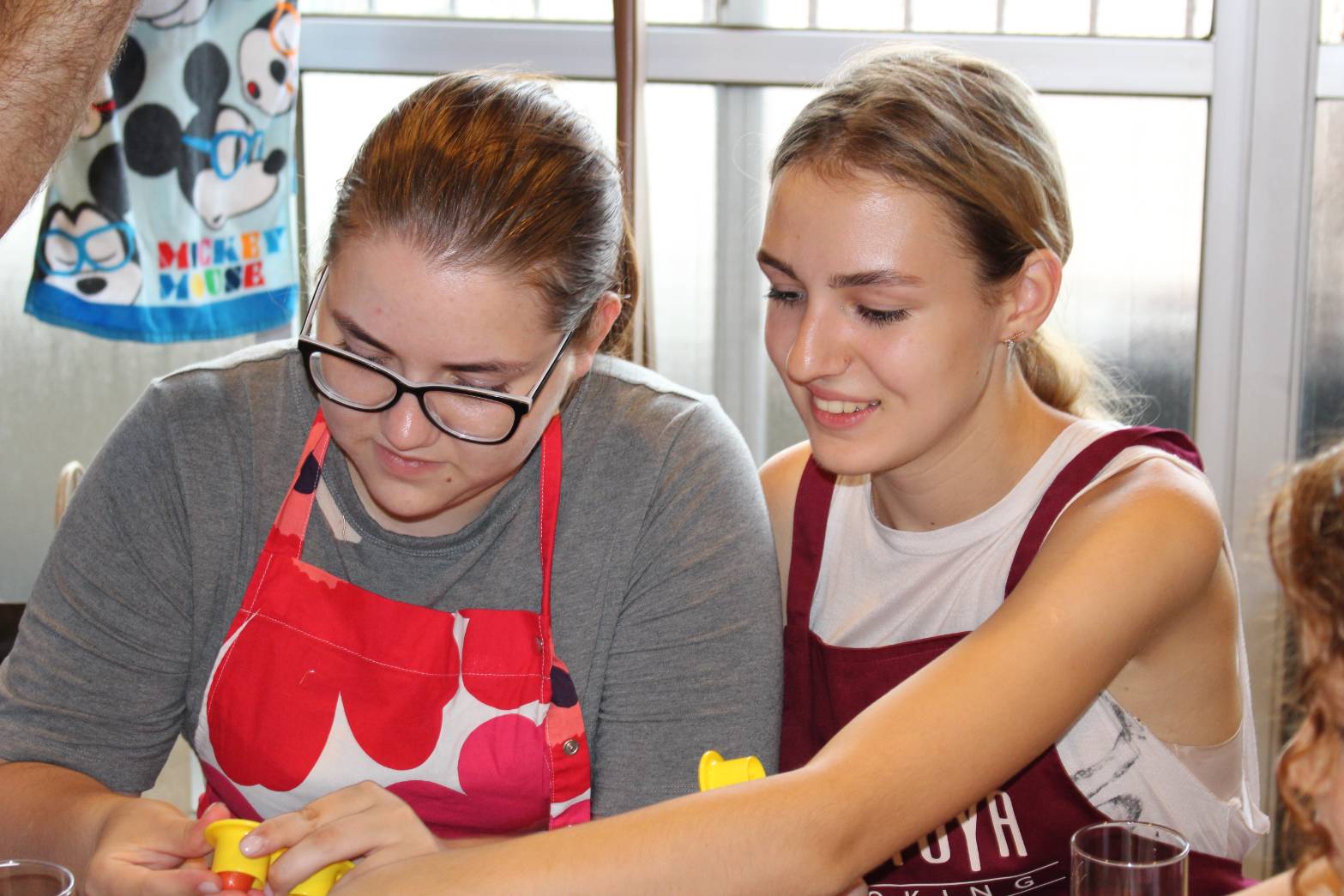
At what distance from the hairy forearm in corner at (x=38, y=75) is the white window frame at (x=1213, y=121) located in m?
1.35

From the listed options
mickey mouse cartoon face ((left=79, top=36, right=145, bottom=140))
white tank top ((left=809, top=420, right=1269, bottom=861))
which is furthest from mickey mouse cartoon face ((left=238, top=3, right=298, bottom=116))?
white tank top ((left=809, top=420, right=1269, bottom=861))

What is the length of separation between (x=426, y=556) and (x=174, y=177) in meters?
1.10

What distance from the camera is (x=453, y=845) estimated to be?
1.23 metres

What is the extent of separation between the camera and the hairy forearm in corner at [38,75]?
1.05 metres

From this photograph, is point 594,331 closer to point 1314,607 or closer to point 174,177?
point 1314,607

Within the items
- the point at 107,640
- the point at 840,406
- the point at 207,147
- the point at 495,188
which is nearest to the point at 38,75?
the point at 495,188

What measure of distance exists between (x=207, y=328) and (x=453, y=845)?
1246 millimetres

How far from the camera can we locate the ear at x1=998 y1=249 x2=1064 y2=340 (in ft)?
Result: 4.46

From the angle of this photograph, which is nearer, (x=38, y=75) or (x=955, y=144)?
(x=38, y=75)

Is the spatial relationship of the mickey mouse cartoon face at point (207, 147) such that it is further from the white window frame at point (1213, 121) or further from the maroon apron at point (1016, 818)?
the maroon apron at point (1016, 818)

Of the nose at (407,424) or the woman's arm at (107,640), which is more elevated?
the nose at (407,424)

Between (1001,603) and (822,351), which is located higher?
(822,351)

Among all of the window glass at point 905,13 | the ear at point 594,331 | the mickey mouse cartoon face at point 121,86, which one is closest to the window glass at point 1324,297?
the window glass at point 905,13

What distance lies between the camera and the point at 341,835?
3.54 ft
